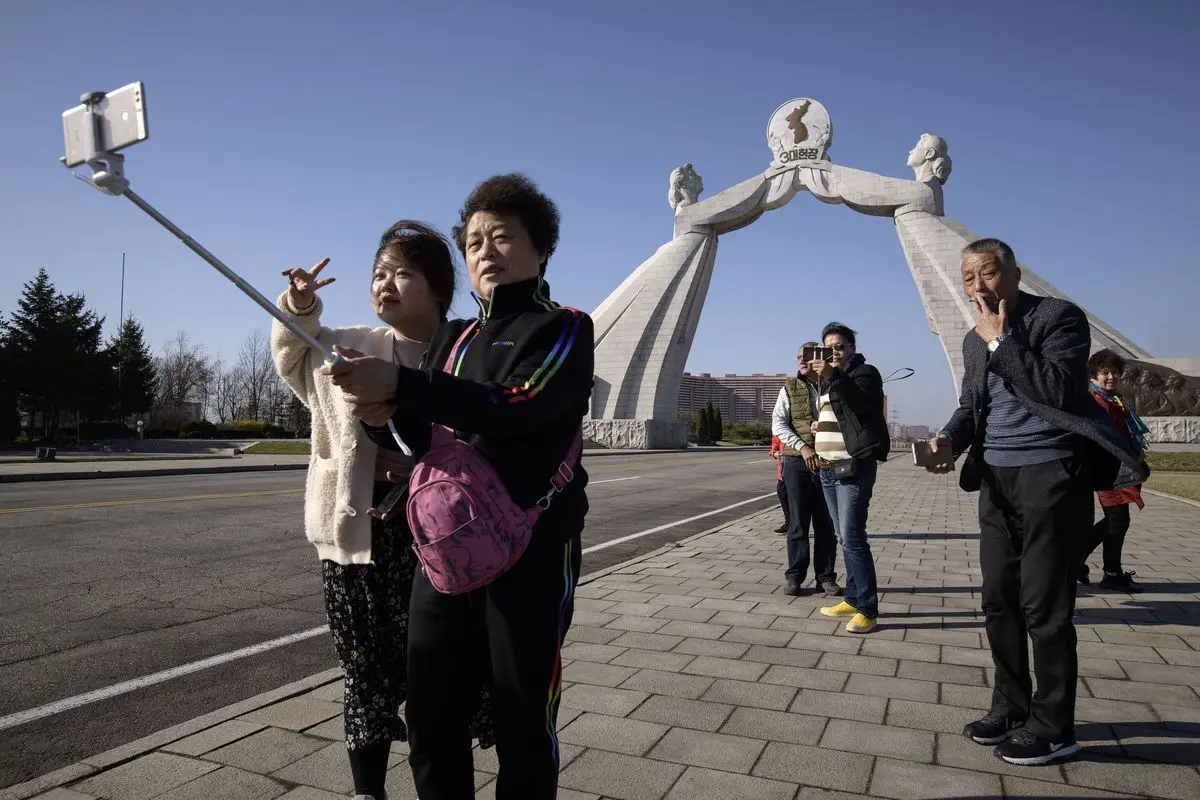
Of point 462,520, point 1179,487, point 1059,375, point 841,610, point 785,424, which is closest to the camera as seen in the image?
point 462,520

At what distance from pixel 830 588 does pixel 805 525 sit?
A: 19.7 inches

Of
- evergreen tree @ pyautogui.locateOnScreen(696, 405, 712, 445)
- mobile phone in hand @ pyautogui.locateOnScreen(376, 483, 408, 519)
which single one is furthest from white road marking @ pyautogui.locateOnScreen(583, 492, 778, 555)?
evergreen tree @ pyautogui.locateOnScreen(696, 405, 712, 445)

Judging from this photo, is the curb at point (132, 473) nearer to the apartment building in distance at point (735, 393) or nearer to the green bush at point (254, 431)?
the green bush at point (254, 431)

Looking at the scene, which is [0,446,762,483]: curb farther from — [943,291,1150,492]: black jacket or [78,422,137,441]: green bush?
[78,422,137,441]: green bush

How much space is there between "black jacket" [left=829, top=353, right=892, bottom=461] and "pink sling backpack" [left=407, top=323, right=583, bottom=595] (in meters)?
3.60

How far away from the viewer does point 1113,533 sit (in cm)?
616

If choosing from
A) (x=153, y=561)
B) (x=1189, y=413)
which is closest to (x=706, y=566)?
(x=153, y=561)

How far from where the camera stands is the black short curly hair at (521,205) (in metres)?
2.13

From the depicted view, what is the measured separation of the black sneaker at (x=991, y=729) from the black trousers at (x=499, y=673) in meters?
2.00

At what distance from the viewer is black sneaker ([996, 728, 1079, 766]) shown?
2869 mm

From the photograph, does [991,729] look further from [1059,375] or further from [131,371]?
[131,371]

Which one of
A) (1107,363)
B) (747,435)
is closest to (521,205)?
(1107,363)

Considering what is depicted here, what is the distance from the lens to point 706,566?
6.95m

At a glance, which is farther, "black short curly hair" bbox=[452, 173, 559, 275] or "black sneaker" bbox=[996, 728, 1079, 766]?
"black sneaker" bbox=[996, 728, 1079, 766]
